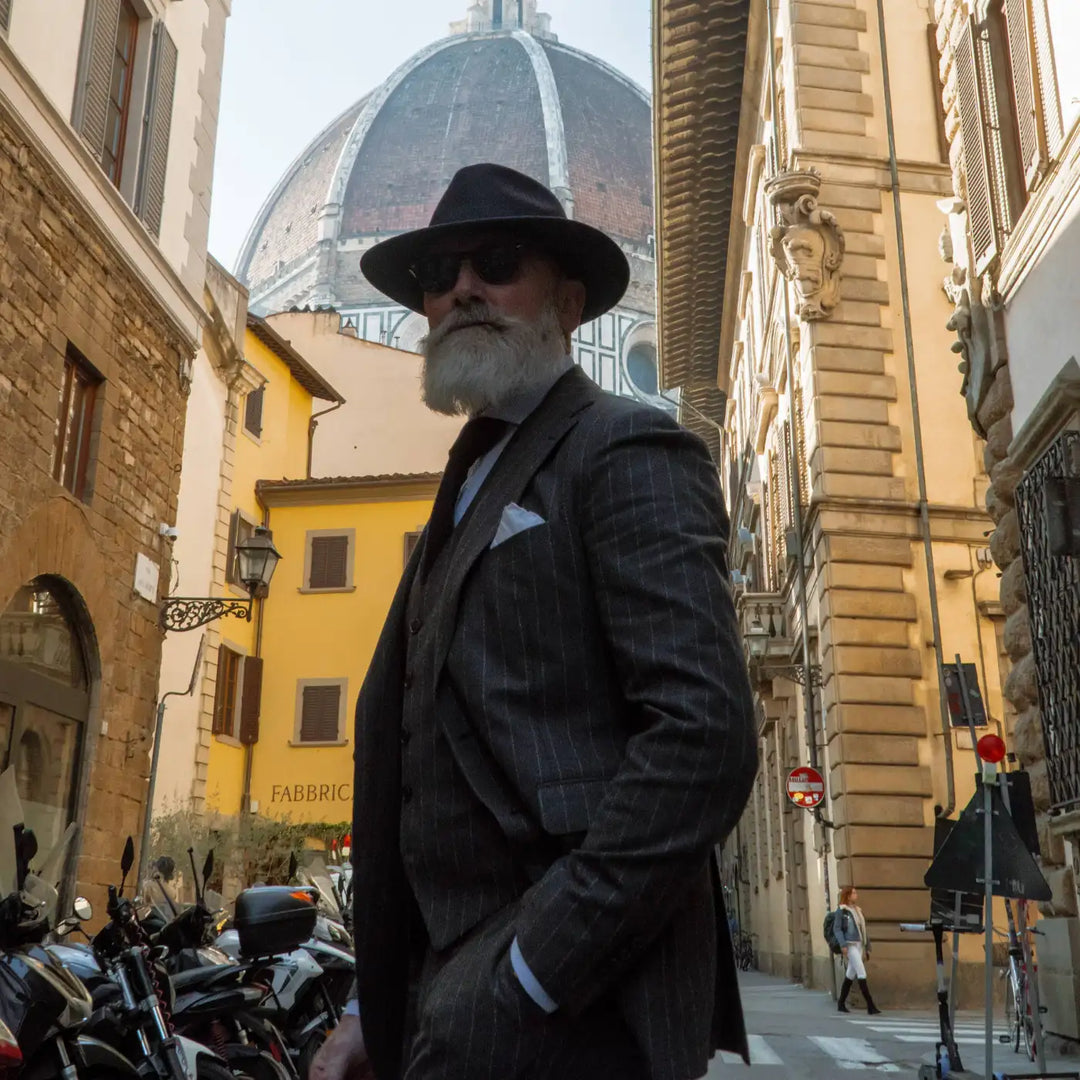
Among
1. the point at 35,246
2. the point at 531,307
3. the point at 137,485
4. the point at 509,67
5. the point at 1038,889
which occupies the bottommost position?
the point at 1038,889

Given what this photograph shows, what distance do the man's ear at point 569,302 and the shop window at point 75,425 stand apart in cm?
975

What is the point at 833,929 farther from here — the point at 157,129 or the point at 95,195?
the point at 157,129

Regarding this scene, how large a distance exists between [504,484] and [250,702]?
1082 inches

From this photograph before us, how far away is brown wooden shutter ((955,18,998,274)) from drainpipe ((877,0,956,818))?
6.28 metres

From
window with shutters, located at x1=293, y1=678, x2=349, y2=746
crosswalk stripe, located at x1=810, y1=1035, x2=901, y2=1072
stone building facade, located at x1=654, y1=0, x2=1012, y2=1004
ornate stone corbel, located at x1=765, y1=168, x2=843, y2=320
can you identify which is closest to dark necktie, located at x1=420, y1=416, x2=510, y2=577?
crosswalk stripe, located at x1=810, y1=1035, x2=901, y2=1072

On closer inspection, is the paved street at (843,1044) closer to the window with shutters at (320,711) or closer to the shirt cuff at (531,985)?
the shirt cuff at (531,985)

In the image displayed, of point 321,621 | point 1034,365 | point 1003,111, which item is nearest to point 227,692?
point 321,621

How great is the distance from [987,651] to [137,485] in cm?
1045

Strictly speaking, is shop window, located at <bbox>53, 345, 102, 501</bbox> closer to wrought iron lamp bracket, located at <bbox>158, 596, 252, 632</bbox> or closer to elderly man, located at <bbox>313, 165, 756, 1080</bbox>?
wrought iron lamp bracket, located at <bbox>158, 596, 252, 632</bbox>

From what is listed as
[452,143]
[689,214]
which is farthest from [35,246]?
[452,143]

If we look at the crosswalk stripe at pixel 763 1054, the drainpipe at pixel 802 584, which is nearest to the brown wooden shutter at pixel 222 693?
the drainpipe at pixel 802 584

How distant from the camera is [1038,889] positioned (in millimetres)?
6871

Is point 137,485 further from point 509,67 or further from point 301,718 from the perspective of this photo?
point 509,67

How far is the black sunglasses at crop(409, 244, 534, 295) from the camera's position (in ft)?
7.52
